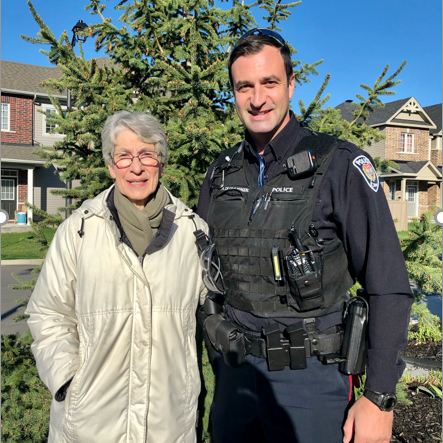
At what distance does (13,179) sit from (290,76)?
2596cm

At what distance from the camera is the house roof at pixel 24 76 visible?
2427 centimetres

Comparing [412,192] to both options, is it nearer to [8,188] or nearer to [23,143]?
[23,143]

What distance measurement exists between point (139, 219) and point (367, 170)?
123 centimetres

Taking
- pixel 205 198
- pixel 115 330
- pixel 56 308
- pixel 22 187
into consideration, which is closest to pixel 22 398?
pixel 56 308

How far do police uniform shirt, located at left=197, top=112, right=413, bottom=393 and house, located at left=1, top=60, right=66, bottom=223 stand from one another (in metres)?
24.4

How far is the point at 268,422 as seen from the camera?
2006mm

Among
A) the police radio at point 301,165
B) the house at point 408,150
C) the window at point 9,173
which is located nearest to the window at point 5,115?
the window at point 9,173

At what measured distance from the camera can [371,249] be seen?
1850 mm

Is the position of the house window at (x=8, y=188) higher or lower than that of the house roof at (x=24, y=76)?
lower

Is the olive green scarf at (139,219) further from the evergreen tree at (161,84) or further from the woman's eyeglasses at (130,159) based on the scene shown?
the evergreen tree at (161,84)

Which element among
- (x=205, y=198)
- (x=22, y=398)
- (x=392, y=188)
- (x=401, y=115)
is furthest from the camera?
(x=392, y=188)

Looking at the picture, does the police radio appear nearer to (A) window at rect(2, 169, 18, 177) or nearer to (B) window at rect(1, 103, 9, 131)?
(A) window at rect(2, 169, 18, 177)

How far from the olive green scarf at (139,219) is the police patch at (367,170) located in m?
1.10

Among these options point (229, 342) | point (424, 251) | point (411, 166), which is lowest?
point (229, 342)
